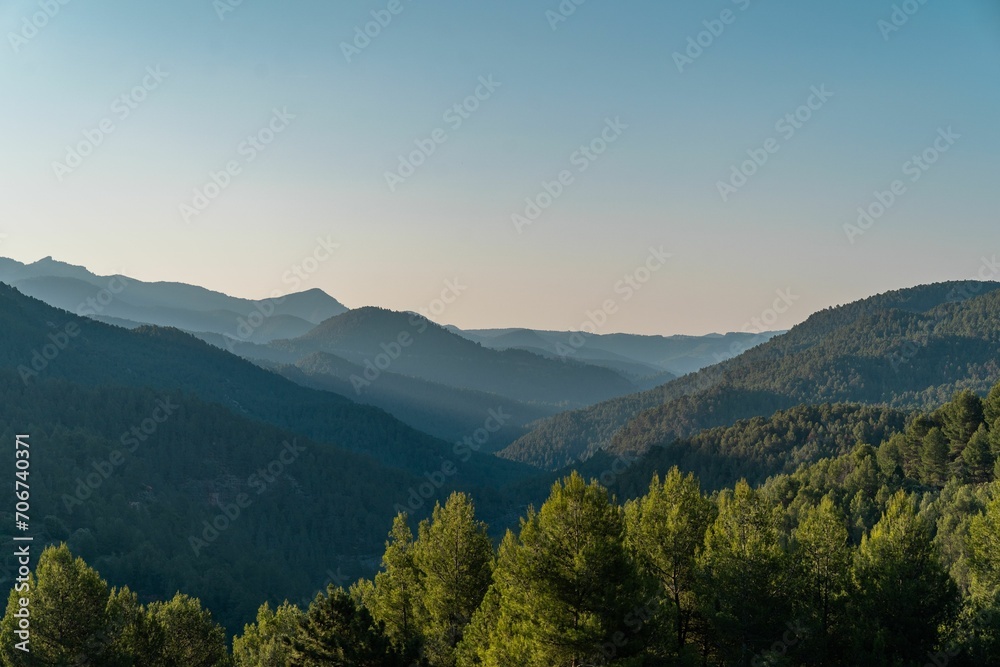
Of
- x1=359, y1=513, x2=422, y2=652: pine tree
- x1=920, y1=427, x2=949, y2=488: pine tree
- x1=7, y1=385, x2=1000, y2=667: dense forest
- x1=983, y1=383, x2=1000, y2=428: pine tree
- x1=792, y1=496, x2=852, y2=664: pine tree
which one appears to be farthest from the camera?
x1=920, y1=427, x2=949, y2=488: pine tree

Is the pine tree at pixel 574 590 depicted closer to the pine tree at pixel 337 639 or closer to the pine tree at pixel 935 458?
the pine tree at pixel 337 639

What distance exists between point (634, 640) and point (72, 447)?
207 metres

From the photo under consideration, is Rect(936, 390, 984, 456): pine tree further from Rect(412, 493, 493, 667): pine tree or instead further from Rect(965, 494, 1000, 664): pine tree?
Rect(412, 493, 493, 667): pine tree

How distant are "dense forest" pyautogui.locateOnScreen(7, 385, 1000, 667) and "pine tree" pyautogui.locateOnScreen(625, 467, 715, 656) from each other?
85 mm

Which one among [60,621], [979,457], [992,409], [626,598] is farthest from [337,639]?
[992,409]

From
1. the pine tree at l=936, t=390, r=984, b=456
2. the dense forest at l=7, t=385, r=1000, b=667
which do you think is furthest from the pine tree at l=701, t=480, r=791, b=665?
the pine tree at l=936, t=390, r=984, b=456

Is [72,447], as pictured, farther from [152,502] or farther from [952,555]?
[952,555]

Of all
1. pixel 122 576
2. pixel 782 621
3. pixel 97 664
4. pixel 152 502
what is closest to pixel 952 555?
pixel 782 621

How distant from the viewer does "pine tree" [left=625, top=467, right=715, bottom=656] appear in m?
38.7

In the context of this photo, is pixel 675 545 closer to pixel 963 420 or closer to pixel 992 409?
pixel 992 409

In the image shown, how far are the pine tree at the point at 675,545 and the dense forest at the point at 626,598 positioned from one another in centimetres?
9

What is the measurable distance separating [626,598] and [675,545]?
364 inches

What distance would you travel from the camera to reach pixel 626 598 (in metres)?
31.0

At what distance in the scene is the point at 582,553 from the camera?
30688 mm
